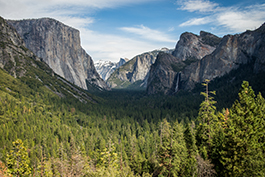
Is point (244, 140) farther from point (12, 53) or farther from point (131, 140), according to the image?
point (12, 53)

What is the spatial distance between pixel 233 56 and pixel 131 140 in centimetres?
13885

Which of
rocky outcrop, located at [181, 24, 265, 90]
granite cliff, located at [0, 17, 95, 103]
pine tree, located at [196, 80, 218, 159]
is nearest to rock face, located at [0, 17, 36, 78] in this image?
granite cliff, located at [0, 17, 95, 103]

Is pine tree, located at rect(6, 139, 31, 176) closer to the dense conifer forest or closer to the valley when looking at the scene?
the dense conifer forest

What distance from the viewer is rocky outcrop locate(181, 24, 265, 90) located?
137 metres

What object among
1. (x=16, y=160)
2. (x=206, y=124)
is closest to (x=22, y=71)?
(x=16, y=160)

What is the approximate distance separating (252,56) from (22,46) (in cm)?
21841

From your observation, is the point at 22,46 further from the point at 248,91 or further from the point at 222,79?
the point at 248,91

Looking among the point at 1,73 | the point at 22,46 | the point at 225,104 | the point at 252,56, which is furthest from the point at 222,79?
the point at 22,46

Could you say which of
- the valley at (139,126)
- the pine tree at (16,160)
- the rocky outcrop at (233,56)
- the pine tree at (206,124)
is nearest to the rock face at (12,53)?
the valley at (139,126)

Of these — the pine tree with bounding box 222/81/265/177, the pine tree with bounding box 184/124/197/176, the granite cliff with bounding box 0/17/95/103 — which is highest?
the granite cliff with bounding box 0/17/95/103

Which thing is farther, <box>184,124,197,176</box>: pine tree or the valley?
<box>184,124,197,176</box>: pine tree

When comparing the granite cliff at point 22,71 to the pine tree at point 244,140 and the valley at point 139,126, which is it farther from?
the pine tree at point 244,140

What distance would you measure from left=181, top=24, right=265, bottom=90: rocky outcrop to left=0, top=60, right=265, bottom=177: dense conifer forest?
441 inches

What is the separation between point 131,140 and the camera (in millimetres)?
74688
